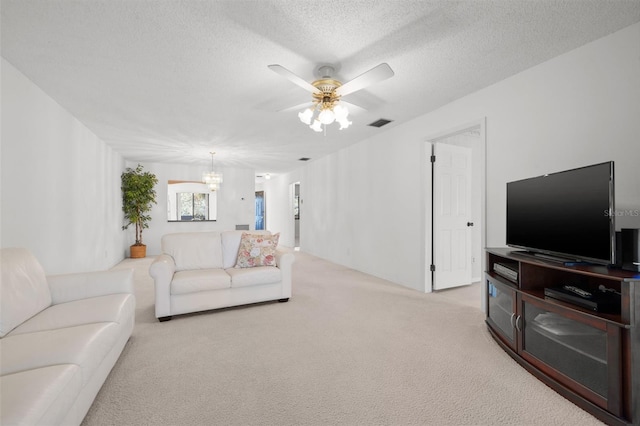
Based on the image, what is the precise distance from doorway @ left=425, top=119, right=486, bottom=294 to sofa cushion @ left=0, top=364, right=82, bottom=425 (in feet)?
12.2

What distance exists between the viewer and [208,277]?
9.88 ft

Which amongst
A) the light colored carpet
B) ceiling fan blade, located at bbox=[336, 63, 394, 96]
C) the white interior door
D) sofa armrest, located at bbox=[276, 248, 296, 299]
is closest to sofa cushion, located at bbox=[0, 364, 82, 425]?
the light colored carpet

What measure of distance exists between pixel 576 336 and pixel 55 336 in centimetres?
294

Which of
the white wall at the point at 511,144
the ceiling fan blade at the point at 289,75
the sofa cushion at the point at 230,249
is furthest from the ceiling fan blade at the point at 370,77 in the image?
the sofa cushion at the point at 230,249

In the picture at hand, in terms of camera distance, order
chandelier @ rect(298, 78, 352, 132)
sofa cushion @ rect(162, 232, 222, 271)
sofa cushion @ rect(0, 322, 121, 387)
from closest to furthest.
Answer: sofa cushion @ rect(0, 322, 121, 387) < chandelier @ rect(298, 78, 352, 132) < sofa cushion @ rect(162, 232, 222, 271)

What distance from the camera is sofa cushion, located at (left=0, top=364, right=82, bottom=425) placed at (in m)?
0.97

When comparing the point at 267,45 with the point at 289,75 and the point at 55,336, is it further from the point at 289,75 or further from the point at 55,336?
the point at 55,336

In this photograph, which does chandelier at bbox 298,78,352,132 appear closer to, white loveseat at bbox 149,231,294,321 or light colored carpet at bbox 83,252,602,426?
A: white loveseat at bbox 149,231,294,321

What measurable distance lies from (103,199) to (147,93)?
9.90ft

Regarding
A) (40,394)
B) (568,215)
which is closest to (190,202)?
(40,394)

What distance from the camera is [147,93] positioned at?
315cm

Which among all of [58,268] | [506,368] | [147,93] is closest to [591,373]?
[506,368]

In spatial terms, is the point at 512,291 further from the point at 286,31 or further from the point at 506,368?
the point at 286,31

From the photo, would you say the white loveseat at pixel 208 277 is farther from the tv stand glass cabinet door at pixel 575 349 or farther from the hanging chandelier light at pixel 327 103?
the tv stand glass cabinet door at pixel 575 349
